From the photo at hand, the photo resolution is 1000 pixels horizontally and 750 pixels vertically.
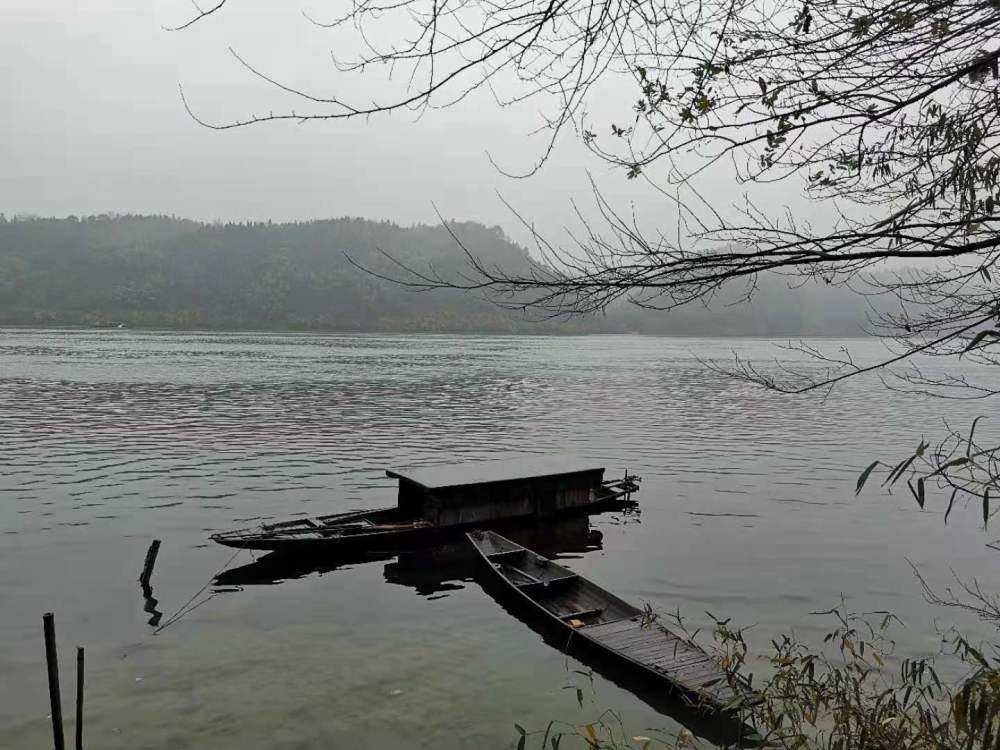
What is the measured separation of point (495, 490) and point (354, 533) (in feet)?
16.2

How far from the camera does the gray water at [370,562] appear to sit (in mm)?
12539

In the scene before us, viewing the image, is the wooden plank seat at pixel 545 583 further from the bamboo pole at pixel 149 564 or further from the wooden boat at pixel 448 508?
the bamboo pole at pixel 149 564

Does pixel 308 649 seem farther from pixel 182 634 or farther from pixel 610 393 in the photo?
pixel 610 393

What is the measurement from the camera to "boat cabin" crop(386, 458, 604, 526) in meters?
22.2

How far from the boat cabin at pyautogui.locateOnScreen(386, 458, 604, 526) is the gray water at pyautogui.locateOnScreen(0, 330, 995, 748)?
155cm

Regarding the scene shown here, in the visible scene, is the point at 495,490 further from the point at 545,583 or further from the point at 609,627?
the point at 609,627

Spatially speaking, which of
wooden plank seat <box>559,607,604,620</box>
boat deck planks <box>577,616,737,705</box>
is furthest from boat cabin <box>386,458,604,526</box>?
boat deck planks <box>577,616,737,705</box>

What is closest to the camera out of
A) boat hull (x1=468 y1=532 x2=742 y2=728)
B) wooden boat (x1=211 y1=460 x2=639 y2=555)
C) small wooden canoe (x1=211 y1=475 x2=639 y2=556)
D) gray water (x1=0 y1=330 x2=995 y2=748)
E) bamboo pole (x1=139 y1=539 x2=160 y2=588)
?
boat hull (x1=468 y1=532 x2=742 y2=728)

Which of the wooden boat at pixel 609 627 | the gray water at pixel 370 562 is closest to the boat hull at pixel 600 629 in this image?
the wooden boat at pixel 609 627

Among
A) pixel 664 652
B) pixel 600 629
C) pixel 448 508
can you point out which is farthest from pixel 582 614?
pixel 448 508

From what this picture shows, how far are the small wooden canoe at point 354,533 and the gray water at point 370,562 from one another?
668 mm

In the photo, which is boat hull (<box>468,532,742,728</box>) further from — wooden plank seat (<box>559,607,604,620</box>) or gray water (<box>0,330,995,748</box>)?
gray water (<box>0,330,995,748</box>)

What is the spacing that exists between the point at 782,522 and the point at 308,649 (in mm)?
17068

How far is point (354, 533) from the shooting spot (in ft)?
67.7
